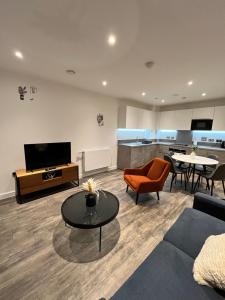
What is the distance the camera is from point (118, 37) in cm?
170

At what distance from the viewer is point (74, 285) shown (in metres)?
1.44

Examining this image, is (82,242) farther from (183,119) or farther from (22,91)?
(183,119)

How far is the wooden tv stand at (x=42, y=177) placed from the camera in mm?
2850

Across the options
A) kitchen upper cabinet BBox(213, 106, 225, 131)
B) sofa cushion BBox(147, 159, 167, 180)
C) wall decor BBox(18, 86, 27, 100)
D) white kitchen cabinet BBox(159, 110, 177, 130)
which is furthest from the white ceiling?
white kitchen cabinet BBox(159, 110, 177, 130)

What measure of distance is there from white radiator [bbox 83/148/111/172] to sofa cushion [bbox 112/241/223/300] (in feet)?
10.7

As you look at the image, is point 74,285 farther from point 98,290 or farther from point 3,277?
point 3,277

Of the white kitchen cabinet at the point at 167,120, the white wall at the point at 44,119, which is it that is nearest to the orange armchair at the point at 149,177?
the white wall at the point at 44,119

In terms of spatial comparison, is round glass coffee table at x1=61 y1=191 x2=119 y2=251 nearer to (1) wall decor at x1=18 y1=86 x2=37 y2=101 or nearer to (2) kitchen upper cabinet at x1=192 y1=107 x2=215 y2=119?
(1) wall decor at x1=18 y1=86 x2=37 y2=101

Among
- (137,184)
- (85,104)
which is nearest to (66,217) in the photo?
(137,184)

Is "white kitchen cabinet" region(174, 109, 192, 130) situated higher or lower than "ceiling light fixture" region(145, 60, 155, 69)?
lower

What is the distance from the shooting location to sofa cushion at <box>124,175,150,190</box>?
286 centimetres

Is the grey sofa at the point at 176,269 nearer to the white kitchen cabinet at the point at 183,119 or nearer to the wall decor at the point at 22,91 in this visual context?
the wall decor at the point at 22,91

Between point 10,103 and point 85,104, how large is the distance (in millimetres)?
1808

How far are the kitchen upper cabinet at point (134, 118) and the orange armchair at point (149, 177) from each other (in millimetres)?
2140
